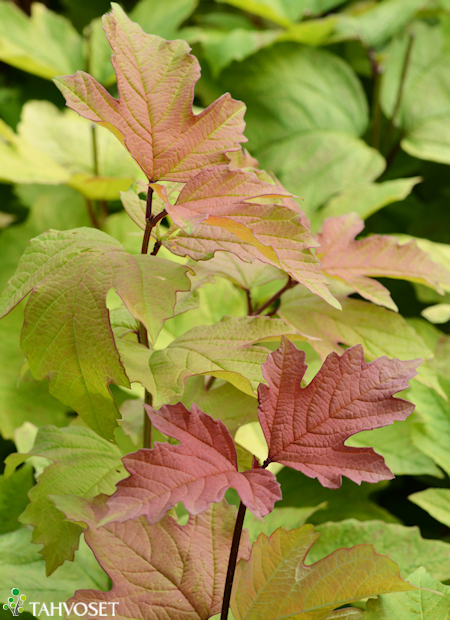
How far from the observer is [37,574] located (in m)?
0.61

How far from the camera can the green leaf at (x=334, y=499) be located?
0.80 m

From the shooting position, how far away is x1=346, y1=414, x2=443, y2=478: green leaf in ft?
2.40

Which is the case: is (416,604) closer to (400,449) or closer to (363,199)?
(400,449)

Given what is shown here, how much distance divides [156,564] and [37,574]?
0.21 m

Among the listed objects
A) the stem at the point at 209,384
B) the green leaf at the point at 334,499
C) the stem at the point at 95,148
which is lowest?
the green leaf at the point at 334,499

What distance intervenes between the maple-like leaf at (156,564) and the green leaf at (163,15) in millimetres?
1211

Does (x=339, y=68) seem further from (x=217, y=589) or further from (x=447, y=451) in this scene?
(x=217, y=589)

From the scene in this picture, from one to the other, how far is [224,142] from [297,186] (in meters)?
0.67

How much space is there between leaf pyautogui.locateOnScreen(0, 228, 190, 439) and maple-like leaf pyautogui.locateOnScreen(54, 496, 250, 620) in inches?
3.8

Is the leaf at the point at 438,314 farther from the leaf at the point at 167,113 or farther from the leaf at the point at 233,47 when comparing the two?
the leaf at the point at 233,47

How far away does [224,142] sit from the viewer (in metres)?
0.48

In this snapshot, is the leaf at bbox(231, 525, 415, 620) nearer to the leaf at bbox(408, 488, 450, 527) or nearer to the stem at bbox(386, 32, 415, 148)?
the leaf at bbox(408, 488, 450, 527)

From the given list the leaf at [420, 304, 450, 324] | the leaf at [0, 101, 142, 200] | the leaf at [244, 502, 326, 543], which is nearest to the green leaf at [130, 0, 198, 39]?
the leaf at [0, 101, 142, 200]

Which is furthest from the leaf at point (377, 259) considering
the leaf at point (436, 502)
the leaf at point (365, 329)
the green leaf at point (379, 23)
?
the green leaf at point (379, 23)
